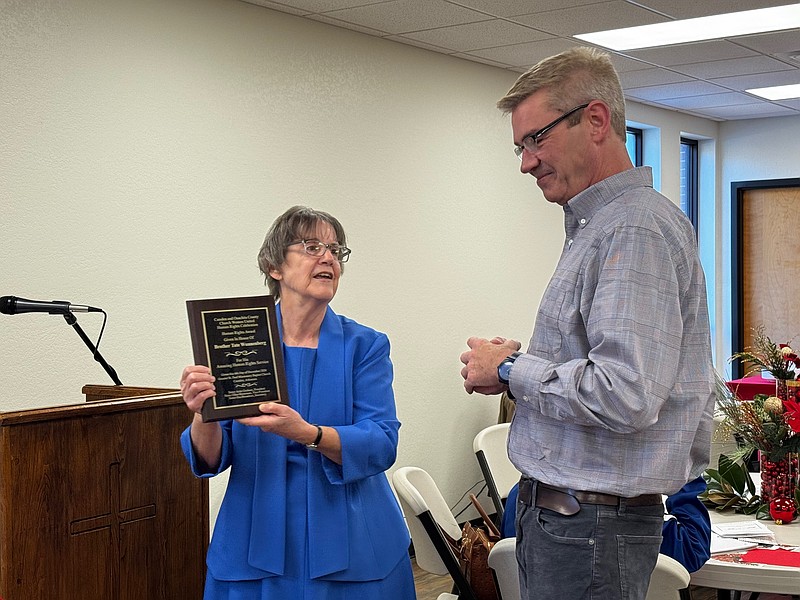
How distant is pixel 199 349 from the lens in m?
2.21

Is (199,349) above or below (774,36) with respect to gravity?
below

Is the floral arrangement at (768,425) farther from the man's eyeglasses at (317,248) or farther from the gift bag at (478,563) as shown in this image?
the man's eyeglasses at (317,248)

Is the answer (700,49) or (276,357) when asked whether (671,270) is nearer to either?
(276,357)

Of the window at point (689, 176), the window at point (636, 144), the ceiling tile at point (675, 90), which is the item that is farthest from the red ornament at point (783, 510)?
the window at point (689, 176)

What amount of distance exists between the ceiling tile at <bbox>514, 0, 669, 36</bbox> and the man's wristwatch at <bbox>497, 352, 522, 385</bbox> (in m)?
3.44

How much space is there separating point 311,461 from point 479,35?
12.0 feet

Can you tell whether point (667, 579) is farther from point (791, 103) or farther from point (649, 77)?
point (791, 103)

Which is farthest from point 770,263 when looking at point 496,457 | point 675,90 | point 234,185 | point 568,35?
point 234,185

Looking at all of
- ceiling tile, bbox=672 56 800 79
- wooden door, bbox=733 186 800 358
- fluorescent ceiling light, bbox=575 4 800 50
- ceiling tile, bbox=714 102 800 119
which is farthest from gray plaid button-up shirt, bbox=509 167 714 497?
wooden door, bbox=733 186 800 358

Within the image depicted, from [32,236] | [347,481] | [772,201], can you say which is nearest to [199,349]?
[347,481]

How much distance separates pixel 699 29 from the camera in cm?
550

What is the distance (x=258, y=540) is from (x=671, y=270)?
1174 mm

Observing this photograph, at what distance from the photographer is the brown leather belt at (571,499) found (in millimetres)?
1772

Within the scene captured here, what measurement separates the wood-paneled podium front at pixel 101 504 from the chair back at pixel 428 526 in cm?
63
